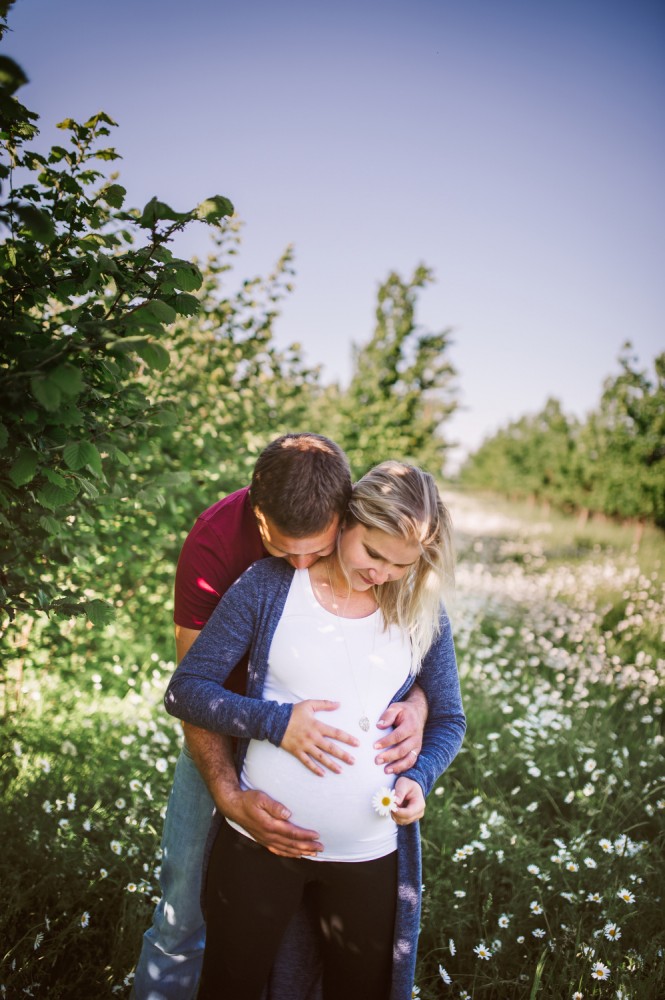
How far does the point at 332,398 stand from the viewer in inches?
274

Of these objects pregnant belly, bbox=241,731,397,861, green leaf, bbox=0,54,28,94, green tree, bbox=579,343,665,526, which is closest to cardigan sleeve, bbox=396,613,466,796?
pregnant belly, bbox=241,731,397,861

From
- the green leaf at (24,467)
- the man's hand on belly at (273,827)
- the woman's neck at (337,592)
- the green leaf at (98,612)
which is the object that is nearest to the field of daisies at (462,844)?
the woman's neck at (337,592)

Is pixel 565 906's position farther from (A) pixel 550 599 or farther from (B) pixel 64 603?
(A) pixel 550 599

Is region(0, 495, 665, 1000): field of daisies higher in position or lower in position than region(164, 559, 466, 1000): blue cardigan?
lower

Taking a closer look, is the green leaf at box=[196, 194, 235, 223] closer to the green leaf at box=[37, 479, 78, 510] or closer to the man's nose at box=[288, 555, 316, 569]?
the green leaf at box=[37, 479, 78, 510]

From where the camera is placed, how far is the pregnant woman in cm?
149

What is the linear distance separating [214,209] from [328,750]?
1.38m

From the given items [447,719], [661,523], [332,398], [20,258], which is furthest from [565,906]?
[661,523]

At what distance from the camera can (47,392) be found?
104 centimetres

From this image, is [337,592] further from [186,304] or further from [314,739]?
[186,304]

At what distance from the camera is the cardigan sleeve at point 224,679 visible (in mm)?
Answer: 1475

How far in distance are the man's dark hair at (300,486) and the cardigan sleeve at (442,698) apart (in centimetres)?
57

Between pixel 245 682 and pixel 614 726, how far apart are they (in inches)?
125

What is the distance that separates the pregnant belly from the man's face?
521 millimetres
